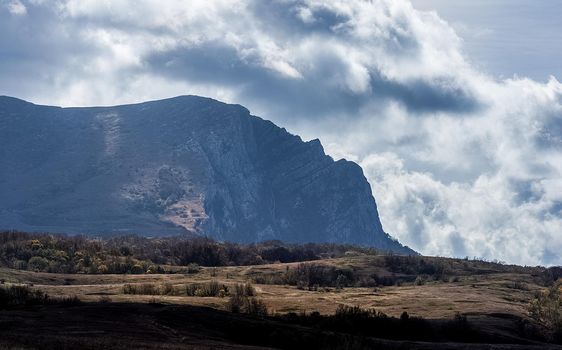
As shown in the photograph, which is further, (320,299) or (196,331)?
(320,299)

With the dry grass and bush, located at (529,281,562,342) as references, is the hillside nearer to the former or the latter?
the dry grass

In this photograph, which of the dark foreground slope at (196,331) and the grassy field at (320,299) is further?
the grassy field at (320,299)

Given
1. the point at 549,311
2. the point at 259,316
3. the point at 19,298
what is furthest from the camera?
the point at 549,311

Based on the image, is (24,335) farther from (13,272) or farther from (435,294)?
(435,294)

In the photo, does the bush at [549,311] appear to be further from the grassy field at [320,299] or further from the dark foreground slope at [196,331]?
the dark foreground slope at [196,331]

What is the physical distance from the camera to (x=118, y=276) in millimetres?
190375

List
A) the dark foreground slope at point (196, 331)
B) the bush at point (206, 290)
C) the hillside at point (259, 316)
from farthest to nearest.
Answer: the bush at point (206, 290) → the hillside at point (259, 316) → the dark foreground slope at point (196, 331)

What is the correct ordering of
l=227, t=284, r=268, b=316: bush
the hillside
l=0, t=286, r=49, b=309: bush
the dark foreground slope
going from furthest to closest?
l=227, t=284, r=268, b=316: bush < l=0, t=286, r=49, b=309: bush < the hillside < the dark foreground slope

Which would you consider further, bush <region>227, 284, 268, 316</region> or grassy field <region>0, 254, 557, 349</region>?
grassy field <region>0, 254, 557, 349</region>

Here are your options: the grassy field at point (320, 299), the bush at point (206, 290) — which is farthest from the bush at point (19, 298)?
the bush at point (206, 290)

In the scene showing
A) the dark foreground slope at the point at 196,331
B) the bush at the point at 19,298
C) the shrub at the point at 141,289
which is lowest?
the dark foreground slope at the point at 196,331

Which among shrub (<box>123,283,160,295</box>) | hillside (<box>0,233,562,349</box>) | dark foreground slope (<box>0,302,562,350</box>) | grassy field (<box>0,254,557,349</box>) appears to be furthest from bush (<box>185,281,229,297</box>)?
dark foreground slope (<box>0,302,562,350</box>)

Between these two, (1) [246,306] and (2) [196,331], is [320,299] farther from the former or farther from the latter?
(2) [196,331]

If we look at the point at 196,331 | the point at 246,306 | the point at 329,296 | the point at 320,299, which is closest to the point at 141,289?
the point at 246,306
